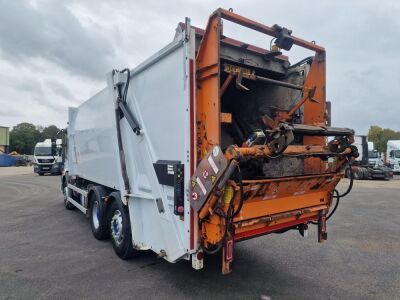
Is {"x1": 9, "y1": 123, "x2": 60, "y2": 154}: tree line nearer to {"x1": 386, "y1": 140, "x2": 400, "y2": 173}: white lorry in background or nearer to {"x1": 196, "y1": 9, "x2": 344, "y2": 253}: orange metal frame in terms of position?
{"x1": 386, "y1": 140, "x2": 400, "y2": 173}: white lorry in background

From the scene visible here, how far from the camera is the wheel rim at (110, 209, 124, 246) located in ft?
15.6

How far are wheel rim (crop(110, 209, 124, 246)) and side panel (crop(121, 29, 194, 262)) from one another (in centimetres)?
50

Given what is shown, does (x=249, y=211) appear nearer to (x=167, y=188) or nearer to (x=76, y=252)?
(x=167, y=188)

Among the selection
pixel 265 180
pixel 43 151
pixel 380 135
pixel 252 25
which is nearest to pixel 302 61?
pixel 252 25

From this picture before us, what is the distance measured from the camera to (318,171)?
425 cm

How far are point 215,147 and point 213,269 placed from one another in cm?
214

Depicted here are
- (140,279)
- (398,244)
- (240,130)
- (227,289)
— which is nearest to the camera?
(227,289)

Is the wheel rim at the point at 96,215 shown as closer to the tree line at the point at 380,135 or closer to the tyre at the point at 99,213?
the tyre at the point at 99,213

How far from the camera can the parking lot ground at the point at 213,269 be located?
3713 millimetres

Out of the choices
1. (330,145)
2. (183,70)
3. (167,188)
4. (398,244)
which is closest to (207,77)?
(183,70)

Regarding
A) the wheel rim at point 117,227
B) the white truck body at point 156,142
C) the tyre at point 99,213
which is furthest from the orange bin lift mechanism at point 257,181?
the tyre at point 99,213

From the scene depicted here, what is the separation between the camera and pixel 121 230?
4703 millimetres

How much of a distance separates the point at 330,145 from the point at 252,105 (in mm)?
1138

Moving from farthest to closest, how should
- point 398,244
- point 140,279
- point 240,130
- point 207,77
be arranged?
point 398,244 → point 240,130 → point 140,279 → point 207,77
